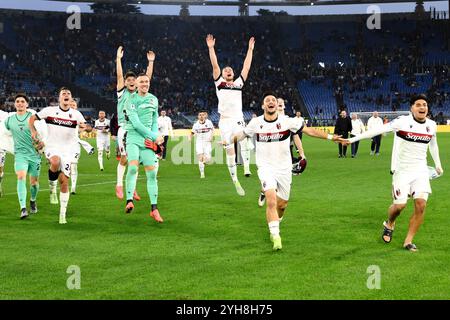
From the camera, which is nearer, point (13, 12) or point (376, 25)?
point (13, 12)

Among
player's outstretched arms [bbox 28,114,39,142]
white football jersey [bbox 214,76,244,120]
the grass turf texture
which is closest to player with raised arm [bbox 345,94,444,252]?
the grass turf texture

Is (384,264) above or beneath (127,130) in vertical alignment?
beneath

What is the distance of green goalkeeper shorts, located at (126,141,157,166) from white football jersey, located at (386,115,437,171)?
14.6ft

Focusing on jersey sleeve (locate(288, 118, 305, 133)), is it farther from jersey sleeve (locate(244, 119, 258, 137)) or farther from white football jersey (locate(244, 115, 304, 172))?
jersey sleeve (locate(244, 119, 258, 137))

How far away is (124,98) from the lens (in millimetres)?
13445

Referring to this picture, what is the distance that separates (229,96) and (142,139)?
4.27 metres

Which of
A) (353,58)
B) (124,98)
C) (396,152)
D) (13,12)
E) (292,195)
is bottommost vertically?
(292,195)

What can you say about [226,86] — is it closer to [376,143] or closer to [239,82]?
[239,82]

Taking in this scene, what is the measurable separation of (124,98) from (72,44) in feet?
194

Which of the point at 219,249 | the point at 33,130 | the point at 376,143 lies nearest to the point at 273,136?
the point at 219,249

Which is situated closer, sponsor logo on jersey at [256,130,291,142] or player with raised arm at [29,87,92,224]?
sponsor logo on jersey at [256,130,291,142]

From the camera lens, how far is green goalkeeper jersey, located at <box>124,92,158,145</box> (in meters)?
12.5
